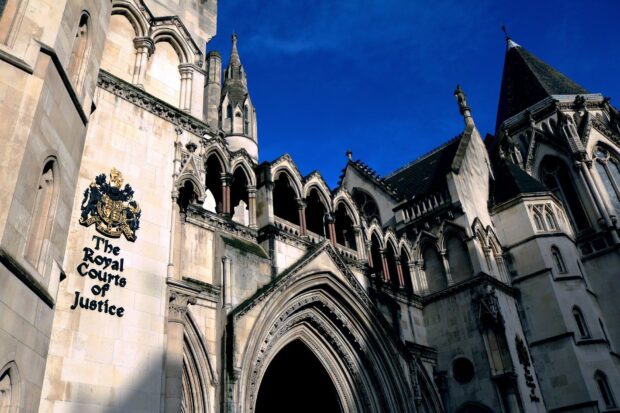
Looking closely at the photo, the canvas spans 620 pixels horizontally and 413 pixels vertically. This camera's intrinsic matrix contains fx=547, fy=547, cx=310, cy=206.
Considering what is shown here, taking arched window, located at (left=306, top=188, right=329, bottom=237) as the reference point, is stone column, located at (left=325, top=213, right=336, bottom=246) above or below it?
below

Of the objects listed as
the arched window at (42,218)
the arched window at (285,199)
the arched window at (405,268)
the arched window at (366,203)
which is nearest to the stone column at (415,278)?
the arched window at (405,268)

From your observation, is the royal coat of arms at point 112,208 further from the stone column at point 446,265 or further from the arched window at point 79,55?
the stone column at point 446,265

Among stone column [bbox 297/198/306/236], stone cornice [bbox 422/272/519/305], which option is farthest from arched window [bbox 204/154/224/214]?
stone cornice [bbox 422/272/519/305]

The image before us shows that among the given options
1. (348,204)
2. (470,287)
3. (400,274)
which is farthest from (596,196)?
(348,204)

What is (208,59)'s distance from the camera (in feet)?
77.3

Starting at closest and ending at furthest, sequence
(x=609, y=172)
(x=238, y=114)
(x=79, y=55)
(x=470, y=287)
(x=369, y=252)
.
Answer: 1. (x=79, y=55)
2. (x=369, y=252)
3. (x=470, y=287)
4. (x=238, y=114)
5. (x=609, y=172)

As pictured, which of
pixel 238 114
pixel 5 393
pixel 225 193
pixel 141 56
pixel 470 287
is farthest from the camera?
pixel 238 114

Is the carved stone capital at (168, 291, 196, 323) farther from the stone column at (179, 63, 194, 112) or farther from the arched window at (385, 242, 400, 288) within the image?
the arched window at (385, 242, 400, 288)

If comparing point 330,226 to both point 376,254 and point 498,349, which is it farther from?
point 498,349

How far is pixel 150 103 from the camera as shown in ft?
46.2

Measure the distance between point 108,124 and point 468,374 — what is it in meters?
16.4

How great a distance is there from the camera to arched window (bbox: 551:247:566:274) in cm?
2531

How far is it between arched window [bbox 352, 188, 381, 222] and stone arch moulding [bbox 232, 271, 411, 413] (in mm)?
10048

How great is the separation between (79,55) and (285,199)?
11408 millimetres
